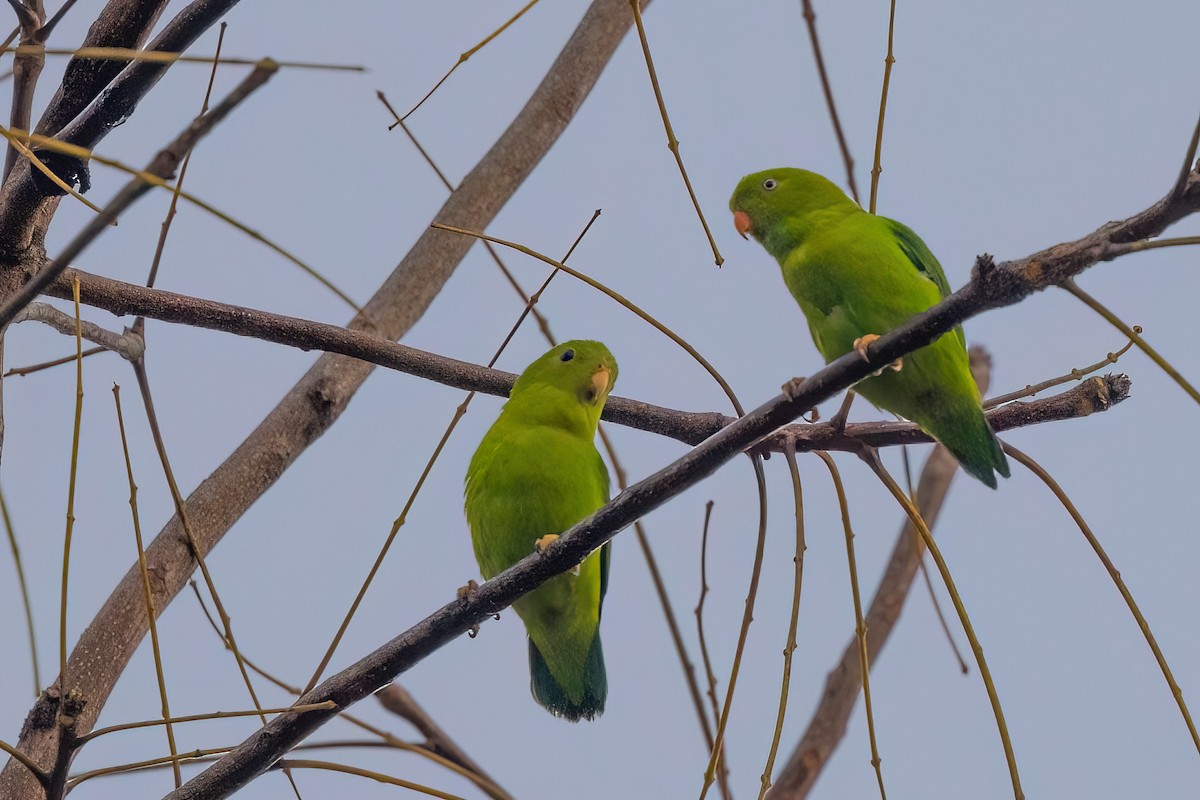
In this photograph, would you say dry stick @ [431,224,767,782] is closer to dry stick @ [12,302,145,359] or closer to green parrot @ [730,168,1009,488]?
green parrot @ [730,168,1009,488]

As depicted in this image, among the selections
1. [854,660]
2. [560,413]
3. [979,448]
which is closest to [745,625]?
[979,448]

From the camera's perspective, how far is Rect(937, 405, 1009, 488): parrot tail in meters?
2.10

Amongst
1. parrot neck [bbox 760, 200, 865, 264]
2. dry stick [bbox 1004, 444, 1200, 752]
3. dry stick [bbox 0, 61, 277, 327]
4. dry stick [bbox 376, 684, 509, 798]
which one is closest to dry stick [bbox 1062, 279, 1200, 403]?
dry stick [bbox 1004, 444, 1200, 752]

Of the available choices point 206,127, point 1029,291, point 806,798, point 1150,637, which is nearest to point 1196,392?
point 1029,291

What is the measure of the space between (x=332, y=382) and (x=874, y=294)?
1328mm

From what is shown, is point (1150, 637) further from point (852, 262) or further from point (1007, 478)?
point (852, 262)

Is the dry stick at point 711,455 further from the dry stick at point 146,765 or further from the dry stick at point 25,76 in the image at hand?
the dry stick at point 25,76

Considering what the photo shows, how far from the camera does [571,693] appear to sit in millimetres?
2729

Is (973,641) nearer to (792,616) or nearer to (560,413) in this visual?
(792,616)

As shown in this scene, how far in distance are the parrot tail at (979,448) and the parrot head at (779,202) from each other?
2.17 ft

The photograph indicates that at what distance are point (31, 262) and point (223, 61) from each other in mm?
899

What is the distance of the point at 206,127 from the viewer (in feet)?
2.97

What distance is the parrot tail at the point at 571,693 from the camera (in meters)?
2.71

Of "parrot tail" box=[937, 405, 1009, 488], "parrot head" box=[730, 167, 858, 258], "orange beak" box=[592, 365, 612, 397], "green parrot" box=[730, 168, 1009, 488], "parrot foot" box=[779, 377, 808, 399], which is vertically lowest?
"parrot foot" box=[779, 377, 808, 399]
